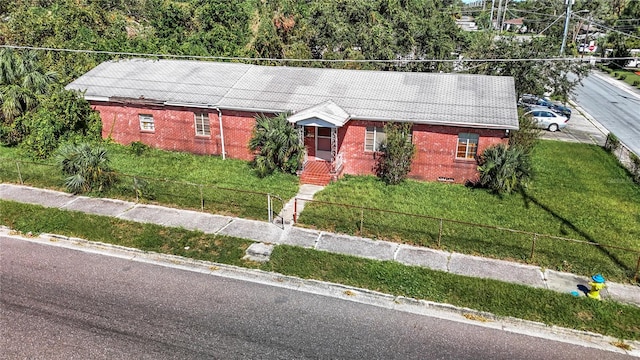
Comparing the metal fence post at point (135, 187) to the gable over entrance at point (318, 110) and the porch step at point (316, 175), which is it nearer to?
the gable over entrance at point (318, 110)

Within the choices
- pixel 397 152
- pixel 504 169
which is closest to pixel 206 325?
pixel 397 152

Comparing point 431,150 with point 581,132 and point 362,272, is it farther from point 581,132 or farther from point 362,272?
point 581,132

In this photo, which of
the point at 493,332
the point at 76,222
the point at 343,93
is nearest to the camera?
the point at 493,332

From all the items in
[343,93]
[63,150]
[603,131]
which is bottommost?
[603,131]

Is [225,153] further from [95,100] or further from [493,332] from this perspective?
[493,332]

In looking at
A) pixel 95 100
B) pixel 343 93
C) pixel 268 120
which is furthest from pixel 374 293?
pixel 95 100

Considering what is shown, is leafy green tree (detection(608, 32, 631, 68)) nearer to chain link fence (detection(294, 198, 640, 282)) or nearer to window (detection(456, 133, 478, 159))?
window (detection(456, 133, 478, 159))
